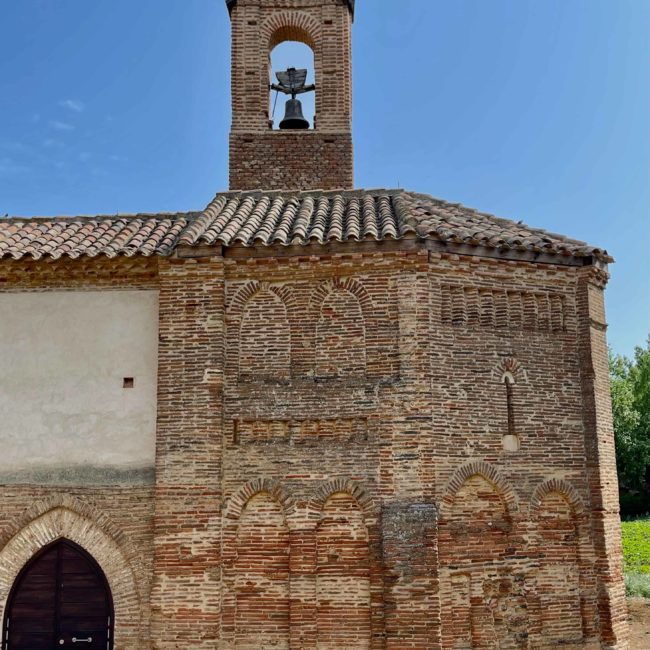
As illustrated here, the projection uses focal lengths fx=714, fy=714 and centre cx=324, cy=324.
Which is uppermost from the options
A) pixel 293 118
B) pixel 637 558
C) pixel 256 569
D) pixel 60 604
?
pixel 293 118

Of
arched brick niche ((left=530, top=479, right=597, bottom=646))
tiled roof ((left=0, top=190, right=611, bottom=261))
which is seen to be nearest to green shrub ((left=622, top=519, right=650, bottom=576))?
arched brick niche ((left=530, top=479, right=597, bottom=646))

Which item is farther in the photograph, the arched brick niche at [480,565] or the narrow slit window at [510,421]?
the narrow slit window at [510,421]

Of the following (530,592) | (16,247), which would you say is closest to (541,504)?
(530,592)

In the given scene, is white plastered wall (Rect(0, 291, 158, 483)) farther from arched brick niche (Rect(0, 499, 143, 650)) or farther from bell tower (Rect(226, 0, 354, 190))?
bell tower (Rect(226, 0, 354, 190))

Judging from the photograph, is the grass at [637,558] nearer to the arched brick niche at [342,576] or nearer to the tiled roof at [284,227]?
the tiled roof at [284,227]

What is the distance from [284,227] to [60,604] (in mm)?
5735

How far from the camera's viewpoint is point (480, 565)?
898 centimetres

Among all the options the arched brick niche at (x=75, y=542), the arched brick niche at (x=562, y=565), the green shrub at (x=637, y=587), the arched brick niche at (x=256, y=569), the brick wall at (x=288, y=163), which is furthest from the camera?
the green shrub at (x=637, y=587)

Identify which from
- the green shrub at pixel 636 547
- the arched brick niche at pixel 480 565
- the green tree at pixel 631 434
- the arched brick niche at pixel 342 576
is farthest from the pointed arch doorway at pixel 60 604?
the green tree at pixel 631 434

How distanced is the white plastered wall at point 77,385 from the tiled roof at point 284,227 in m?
0.76

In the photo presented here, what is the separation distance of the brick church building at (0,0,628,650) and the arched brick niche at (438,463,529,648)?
0.09 ft

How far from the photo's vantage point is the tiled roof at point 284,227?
9.42 metres

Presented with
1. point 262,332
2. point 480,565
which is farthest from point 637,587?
point 262,332

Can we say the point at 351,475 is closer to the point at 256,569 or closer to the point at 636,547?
the point at 256,569
